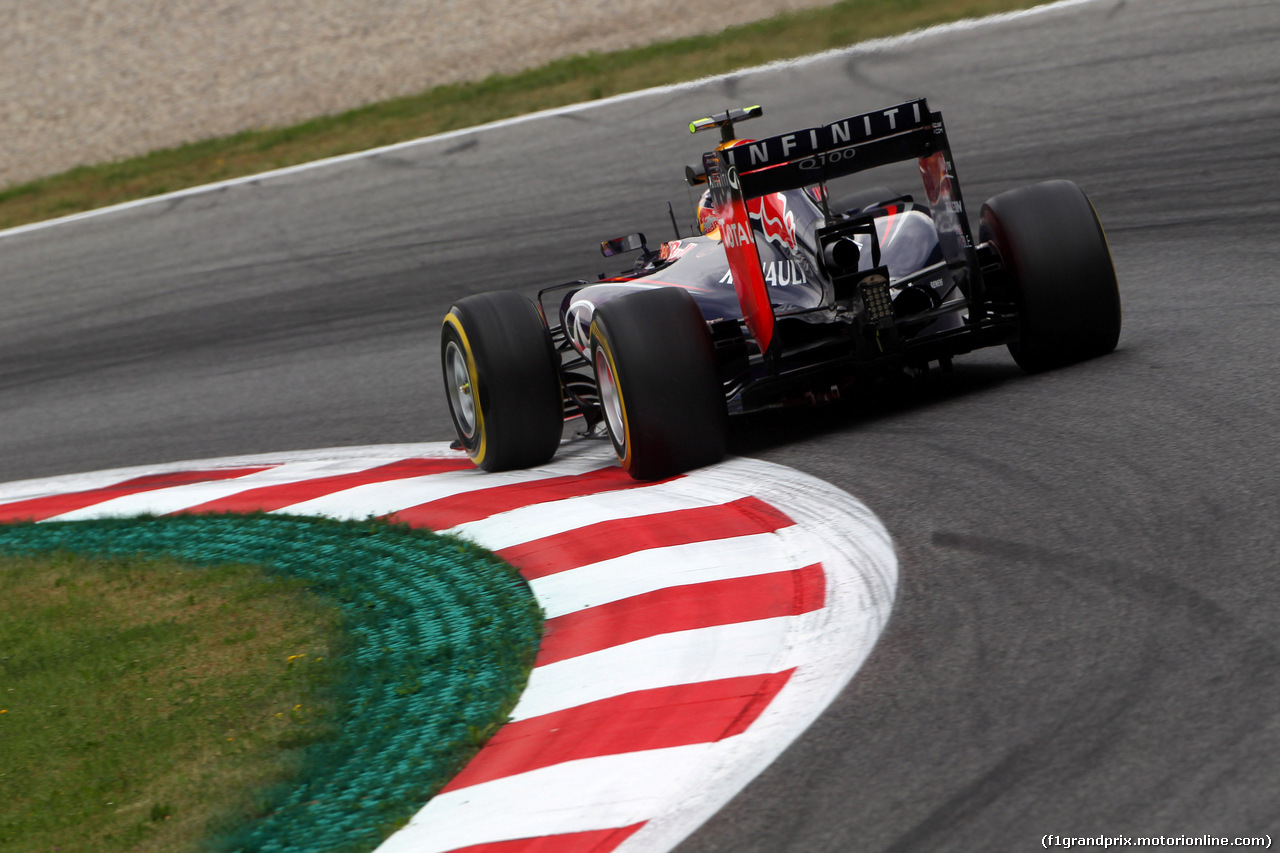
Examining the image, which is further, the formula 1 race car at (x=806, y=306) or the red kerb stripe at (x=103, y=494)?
the red kerb stripe at (x=103, y=494)

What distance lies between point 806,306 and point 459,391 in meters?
1.72

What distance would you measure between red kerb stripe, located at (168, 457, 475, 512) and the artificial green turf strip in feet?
0.83

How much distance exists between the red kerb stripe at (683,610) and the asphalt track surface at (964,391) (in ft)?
1.03

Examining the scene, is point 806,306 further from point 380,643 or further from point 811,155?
point 380,643

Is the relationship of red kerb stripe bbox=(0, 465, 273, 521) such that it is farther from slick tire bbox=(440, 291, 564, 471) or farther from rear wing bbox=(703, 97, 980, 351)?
rear wing bbox=(703, 97, 980, 351)

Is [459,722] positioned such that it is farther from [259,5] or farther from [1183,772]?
[259,5]

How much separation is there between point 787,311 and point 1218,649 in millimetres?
2916

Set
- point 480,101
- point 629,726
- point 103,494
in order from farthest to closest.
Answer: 1. point 480,101
2. point 103,494
3. point 629,726

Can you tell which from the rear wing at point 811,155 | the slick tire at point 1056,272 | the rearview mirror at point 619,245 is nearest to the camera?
the rear wing at point 811,155

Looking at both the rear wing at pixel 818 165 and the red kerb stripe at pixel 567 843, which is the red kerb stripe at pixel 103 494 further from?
the red kerb stripe at pixel 567 843

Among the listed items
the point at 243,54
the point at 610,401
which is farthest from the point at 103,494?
the point at 243,54

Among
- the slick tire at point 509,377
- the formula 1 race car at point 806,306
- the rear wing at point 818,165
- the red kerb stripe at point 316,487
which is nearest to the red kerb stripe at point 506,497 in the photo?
the formula 1 race car at point 806,306

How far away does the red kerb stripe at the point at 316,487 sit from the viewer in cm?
658

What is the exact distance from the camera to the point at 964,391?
6.14m
